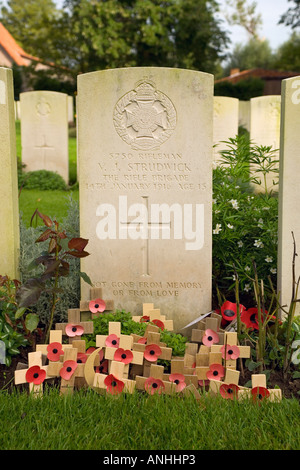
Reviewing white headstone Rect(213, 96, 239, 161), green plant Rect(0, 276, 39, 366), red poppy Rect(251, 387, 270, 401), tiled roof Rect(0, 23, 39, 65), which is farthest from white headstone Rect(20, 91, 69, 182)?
tiled roof Rect(0, 23, 39, 65)

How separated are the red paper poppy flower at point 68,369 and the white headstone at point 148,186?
0.81 meters

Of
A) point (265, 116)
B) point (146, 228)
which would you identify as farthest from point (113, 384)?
point (265, 116)

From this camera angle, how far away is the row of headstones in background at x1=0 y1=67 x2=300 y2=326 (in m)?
3.60

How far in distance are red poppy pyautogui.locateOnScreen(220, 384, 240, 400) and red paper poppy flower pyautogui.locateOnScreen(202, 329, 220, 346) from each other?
0.45m

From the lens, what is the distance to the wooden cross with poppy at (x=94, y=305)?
11.9ft

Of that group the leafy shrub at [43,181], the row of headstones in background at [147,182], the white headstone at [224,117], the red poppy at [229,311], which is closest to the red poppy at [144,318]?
the row of headstones in background at [147,182]

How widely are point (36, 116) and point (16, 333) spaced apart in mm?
7853

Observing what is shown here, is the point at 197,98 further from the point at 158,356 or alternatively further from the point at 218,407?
the point at 218,407

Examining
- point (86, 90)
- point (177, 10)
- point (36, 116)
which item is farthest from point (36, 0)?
point (86, 90)

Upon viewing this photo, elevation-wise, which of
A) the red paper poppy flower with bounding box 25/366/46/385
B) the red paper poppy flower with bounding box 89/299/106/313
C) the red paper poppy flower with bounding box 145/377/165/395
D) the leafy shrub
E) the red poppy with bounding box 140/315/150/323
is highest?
the leafy shrub

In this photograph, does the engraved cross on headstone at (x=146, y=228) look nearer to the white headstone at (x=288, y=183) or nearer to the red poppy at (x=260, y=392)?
the white headstone at (x=288, y=183)

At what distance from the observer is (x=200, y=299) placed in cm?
379

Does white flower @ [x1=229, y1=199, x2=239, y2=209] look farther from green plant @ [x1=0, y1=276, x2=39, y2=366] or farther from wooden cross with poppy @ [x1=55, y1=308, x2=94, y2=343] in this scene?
green plant @ [x1=0, y1=276, x2=39, y2=366]

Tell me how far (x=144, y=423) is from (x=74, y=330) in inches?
39.4
